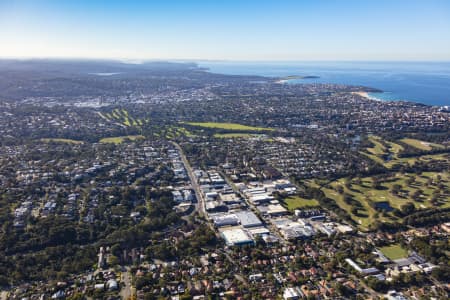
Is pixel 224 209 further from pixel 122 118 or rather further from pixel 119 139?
pixel 122 118

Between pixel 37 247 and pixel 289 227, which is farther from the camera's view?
pixel 289 227

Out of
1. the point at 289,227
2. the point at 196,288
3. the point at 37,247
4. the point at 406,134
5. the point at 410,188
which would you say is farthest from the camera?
the point at 406,134

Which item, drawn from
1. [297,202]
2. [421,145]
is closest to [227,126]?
[421,145]

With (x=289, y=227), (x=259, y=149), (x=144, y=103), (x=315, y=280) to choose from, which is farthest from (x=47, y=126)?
(x=315, y=280)

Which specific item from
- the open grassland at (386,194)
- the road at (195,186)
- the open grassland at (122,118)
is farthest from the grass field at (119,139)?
the open grassland at (386,194)

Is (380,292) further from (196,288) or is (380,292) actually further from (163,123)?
(163,123)

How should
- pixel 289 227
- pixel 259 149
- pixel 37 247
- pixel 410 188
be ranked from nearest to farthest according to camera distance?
pixel 37 247, pixel 289 227, pixel 410 188, pixel 259 149

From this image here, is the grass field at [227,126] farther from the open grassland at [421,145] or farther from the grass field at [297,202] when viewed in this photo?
the grass field at [297,202]
